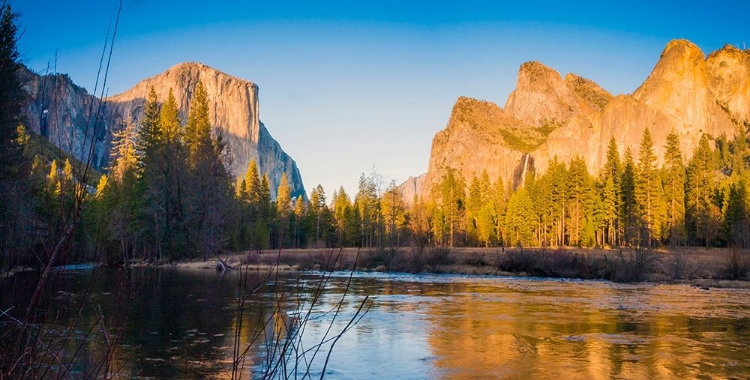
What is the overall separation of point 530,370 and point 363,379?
3.05 m

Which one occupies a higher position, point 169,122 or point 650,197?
point 169,122

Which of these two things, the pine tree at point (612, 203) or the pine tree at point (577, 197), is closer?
the pine tree at point (612, 203)

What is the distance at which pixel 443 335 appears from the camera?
542 inches

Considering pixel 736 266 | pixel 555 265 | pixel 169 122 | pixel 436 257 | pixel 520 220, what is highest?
pixel 169 122

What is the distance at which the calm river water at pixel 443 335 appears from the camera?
9.78 meters

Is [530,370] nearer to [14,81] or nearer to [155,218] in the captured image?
[14,81]

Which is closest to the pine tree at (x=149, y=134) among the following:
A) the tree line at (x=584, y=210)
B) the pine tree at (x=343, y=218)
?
the tree line at (x=584, y=210)

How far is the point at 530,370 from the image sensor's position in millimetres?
10031

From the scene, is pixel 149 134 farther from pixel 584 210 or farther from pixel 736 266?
pixel 584 210

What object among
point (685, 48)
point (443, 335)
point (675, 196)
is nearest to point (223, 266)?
point (443, 335)

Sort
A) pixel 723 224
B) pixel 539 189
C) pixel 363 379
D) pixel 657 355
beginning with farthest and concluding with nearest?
1. pixel 539 189
2. pixel 723 224
3. pixel 657 355
4. pixel 363 379

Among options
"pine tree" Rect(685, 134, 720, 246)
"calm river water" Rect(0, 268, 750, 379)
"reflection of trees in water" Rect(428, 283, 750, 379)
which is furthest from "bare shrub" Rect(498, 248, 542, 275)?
"pine tree" Rect(685, 134, 720, 246)

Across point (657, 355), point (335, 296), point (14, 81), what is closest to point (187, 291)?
point (335, 296)

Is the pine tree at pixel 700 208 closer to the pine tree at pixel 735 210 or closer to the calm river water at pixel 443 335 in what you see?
the pine tree at pixel 735 210
